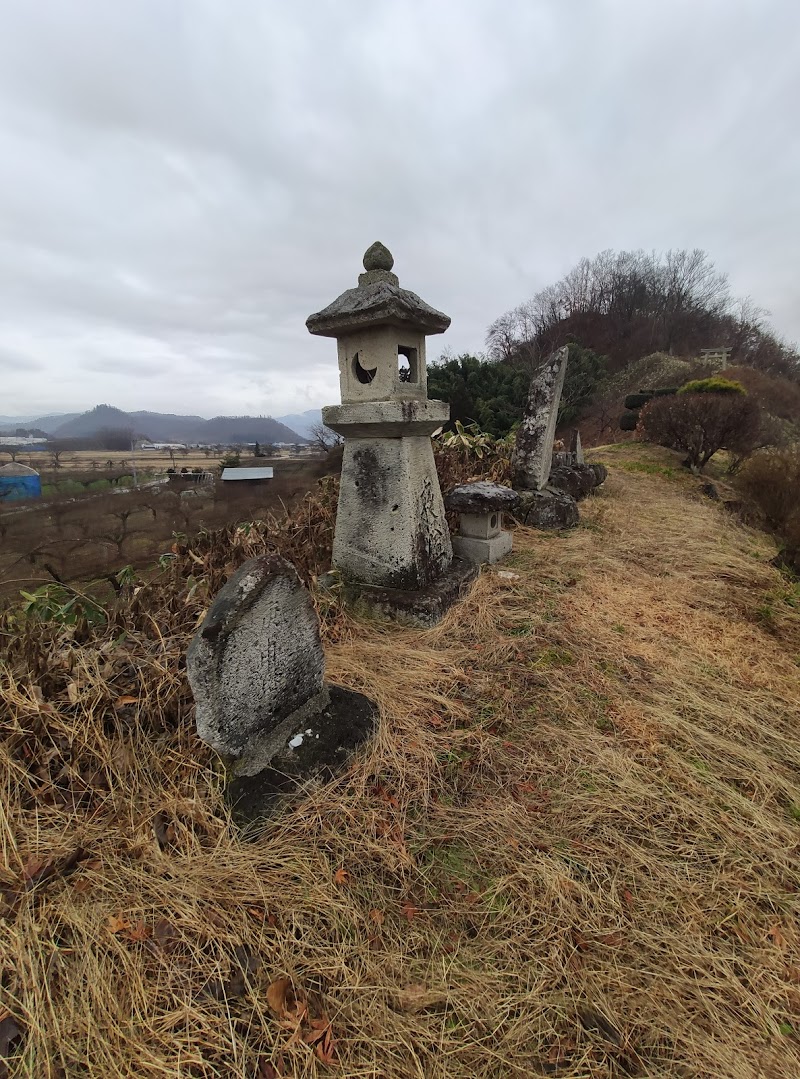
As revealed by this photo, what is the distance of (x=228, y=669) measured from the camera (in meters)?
1.49

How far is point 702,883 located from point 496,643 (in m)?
1.35

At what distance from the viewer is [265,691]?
1.63m

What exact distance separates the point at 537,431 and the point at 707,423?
191 inches

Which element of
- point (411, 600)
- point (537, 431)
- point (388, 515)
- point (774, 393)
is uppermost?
point (774, 393)

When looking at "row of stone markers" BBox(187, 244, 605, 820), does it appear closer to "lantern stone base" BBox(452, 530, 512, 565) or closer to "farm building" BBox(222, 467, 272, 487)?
"lantern stone base" BBox(452, 530, 512, 565)

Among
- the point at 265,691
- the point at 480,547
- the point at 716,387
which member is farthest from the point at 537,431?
the point at 716,387

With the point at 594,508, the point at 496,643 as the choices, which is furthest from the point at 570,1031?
the point at 594,508

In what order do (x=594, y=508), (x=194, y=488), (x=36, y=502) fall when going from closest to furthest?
(x=36, y=502) < (x=194, y=488) < (x=594, y=508)

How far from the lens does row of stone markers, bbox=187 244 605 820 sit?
1.52m

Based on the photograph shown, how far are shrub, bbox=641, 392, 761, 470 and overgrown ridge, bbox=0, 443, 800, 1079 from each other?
714 cm

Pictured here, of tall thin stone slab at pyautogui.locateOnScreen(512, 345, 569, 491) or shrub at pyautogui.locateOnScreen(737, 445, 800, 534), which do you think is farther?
tall thin stone slab at pyautogui.locateOnScreen(512, 345, 569, 491)

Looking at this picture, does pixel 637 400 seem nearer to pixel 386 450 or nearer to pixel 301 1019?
pixel 386 450

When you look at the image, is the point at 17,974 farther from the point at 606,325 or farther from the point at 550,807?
the point at 606,325

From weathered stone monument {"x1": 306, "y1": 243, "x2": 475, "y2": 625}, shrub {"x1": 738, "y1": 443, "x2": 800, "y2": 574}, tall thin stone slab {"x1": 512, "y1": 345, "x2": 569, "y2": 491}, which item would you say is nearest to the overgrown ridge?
weathered stone monument {"x1": 306, "y1": 243, "x2": 475, "y2": 625}
